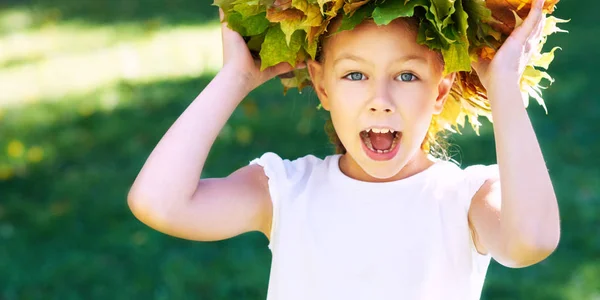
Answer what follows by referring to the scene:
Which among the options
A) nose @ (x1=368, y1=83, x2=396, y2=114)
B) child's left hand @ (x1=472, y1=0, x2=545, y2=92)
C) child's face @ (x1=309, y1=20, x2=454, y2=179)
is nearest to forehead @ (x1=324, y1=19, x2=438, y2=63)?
child's face @ (x1=309, y1=20, x2=454, y2=179)

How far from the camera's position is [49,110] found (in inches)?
340

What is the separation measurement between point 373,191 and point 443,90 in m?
0.38

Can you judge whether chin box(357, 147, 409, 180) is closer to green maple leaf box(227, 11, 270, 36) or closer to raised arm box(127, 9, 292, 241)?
raised arm box(127, 9, 292, 241)

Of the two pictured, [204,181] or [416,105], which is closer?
[416,105]

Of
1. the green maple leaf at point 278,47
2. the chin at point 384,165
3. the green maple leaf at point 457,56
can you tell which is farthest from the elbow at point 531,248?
the green maple leaf at point 278,47

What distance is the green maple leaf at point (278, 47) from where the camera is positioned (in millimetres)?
3154

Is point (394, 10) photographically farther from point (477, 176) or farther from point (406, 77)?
point (477, 176)

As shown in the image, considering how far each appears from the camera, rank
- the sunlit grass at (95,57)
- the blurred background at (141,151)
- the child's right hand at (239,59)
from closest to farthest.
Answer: the child's right hand at (239,59)
the blurred background at (141,151)
the sunlit grass at (95,57)

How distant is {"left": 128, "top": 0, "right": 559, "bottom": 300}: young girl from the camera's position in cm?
301

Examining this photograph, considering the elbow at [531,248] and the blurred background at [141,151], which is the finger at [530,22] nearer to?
the elbow at [531,248]

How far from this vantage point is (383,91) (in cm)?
301

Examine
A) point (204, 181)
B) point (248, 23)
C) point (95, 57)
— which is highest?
point (248, 23)

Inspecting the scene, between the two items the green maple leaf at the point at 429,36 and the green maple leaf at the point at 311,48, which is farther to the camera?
the green maple leaf at the point at 311,48

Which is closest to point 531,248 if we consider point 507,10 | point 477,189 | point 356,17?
point 477,189
